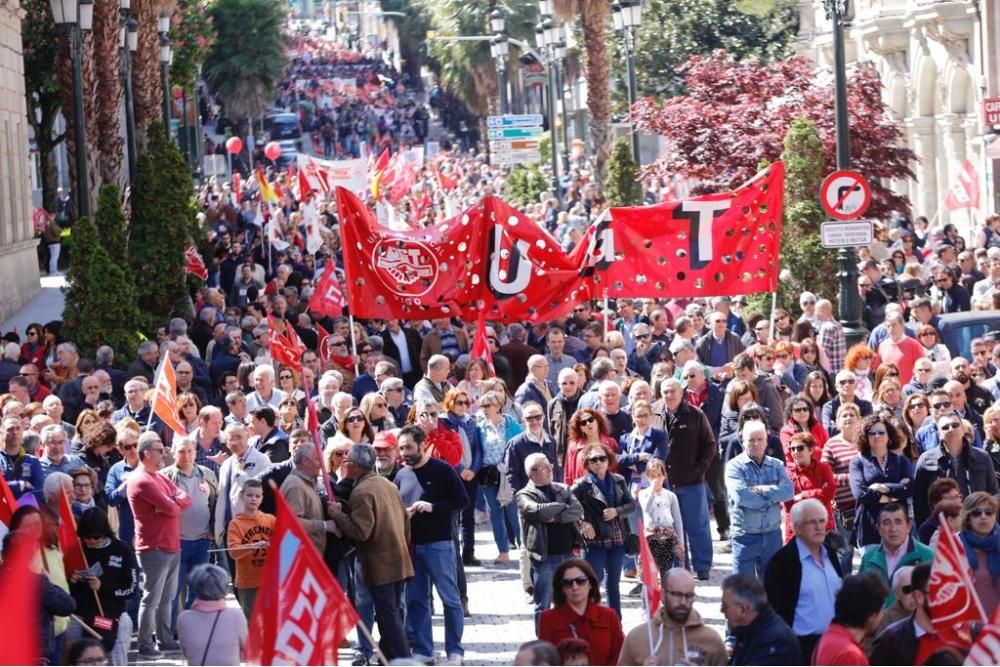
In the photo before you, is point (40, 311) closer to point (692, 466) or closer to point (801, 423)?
point (692, 466)

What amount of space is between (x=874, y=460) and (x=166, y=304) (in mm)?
15464

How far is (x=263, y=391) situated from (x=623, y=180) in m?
20.7

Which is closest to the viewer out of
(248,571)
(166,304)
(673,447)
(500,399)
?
(248,571)

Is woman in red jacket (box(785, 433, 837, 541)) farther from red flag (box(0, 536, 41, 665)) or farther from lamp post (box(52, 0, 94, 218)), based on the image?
lamp post (box(52, 0, 94, 218))

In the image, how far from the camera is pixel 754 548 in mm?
13008

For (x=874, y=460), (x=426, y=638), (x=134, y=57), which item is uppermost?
(x=134, y=57)

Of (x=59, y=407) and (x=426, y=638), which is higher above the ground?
(x=59, y=407)

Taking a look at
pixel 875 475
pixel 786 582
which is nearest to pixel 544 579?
pixel 875 475

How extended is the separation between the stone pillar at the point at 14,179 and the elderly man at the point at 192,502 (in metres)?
19.1

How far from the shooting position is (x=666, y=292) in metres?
19.4

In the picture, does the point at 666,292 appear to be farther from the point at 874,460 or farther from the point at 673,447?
the point at 874,460

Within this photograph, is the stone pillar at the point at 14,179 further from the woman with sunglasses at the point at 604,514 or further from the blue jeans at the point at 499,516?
the woman with sunglasses at the point at 604,514

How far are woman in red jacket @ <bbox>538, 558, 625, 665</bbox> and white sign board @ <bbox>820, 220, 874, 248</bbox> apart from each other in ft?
37.7

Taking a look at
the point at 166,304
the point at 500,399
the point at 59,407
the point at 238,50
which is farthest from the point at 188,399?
the point at 238,50
